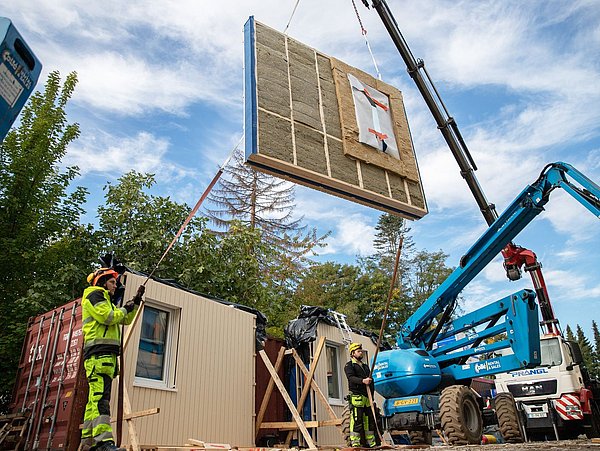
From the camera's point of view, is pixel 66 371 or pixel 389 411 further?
pixel 389 411

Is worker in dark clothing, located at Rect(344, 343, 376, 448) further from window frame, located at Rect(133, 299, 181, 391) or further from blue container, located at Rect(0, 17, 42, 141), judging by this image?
blue container, located at Rect(0, 17, 42, 141)

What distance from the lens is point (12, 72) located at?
178 centimetres

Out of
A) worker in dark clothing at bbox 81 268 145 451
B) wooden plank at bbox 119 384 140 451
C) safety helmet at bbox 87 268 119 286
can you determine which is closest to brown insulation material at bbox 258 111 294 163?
safety helmet at bbox 87 268 119 286

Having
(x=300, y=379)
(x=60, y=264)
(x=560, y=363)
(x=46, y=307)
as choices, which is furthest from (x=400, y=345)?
(x=60, y=264)

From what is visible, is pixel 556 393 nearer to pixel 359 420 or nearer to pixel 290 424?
pixel 359 420

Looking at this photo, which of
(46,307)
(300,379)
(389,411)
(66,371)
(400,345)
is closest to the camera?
(66,371)

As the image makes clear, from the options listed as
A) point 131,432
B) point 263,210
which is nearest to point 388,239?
point 263,210

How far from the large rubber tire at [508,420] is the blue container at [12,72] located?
8673mm

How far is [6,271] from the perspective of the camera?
39.4 feet

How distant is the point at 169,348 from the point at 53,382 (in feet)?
6.12

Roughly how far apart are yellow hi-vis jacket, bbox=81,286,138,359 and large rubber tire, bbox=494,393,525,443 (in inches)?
255

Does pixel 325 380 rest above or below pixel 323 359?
below

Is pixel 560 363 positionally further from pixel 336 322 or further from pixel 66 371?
pixel 66 371

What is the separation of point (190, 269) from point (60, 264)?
3543mm
